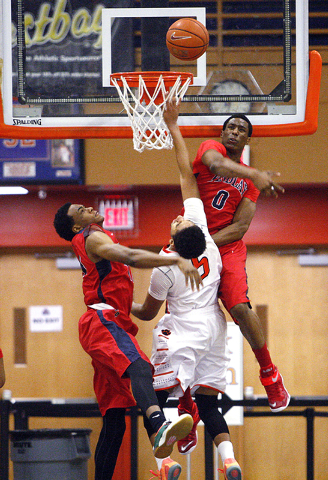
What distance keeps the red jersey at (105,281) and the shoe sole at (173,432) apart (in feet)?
2.64

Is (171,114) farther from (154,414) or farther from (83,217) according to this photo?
(154,414)

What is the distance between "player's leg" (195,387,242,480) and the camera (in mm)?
3670

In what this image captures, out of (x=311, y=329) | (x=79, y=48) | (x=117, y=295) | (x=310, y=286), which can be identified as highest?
(x=79, y=48)

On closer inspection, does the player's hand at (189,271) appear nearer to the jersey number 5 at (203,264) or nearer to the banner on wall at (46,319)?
the jersey number 5 at (203,264)

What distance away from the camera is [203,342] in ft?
12.6

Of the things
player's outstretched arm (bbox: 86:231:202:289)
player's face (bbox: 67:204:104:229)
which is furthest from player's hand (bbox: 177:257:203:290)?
player's face (bbox: 67:204:104:229)

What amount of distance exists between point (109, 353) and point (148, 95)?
1644 millimetres

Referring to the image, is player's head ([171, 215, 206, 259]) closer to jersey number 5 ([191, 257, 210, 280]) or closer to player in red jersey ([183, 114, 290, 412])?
jersey number 5 ([191, 257, 210, 280])

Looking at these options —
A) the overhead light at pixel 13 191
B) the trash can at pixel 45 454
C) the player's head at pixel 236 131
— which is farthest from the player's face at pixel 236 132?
the overhead light at pixel 13 191

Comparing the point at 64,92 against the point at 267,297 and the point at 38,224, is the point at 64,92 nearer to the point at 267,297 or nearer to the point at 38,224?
the point at 38,224

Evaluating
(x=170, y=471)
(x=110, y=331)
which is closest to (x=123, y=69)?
(x=110, y=331)

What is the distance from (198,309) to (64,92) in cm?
174

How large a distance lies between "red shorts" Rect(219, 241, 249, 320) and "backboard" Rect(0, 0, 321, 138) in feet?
2.71

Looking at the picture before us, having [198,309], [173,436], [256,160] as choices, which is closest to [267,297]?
[256,160]
